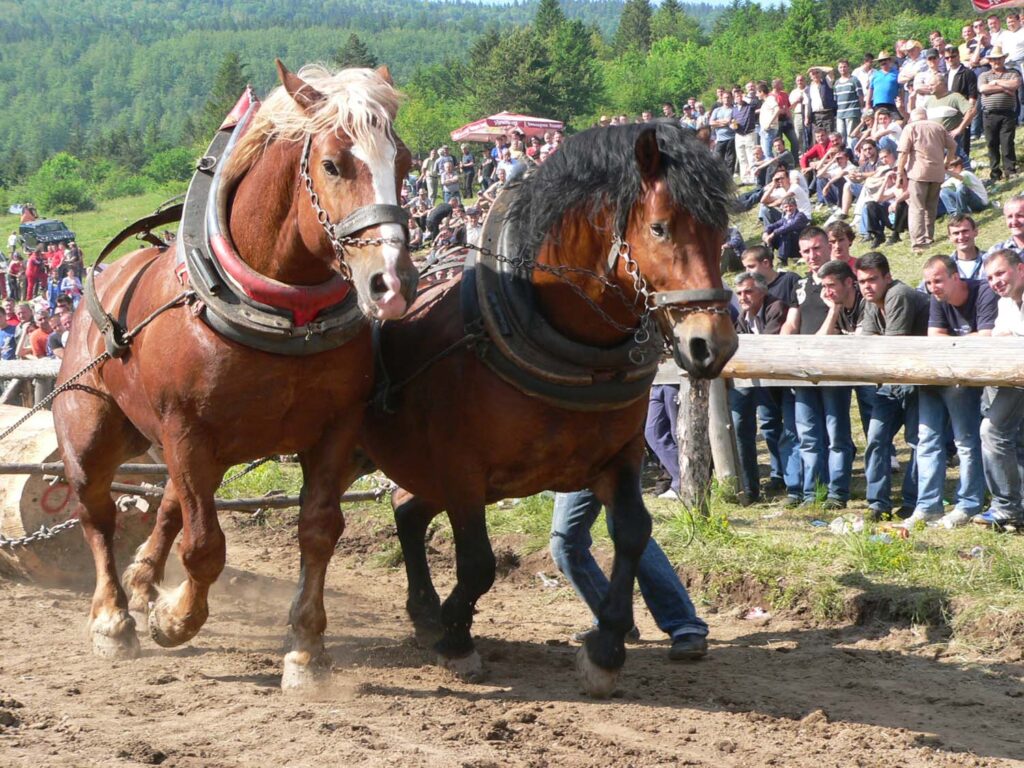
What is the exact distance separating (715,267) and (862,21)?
273 feet

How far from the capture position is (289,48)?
188 metres

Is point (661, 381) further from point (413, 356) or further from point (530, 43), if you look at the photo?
point (530, 43)

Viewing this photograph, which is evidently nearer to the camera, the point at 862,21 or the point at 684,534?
the point at 684,534

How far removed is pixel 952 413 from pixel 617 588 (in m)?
2.86

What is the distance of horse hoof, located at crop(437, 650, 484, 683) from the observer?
4.66 meters

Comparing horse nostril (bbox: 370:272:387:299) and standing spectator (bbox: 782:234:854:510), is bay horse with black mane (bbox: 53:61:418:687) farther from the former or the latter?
standing spectator (bbox: 782:234:854:510)

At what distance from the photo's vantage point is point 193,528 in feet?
14.3

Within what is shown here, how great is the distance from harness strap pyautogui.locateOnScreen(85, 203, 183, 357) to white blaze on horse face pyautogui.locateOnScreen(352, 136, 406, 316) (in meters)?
1.32

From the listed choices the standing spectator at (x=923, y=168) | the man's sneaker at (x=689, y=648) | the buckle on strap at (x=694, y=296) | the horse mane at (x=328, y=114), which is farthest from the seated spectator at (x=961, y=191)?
the horse mane at (x=328, y=114)

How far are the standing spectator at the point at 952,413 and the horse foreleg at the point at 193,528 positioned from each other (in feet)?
12.3

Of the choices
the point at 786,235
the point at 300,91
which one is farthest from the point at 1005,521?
the point at 786,235

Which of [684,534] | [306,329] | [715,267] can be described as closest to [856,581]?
[684,534]

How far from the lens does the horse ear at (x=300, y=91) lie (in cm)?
400

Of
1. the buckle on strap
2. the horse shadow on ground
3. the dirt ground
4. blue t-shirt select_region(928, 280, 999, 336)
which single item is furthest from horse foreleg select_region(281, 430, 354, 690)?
blue t-shirt select_region(928, 280, 999, 336)
